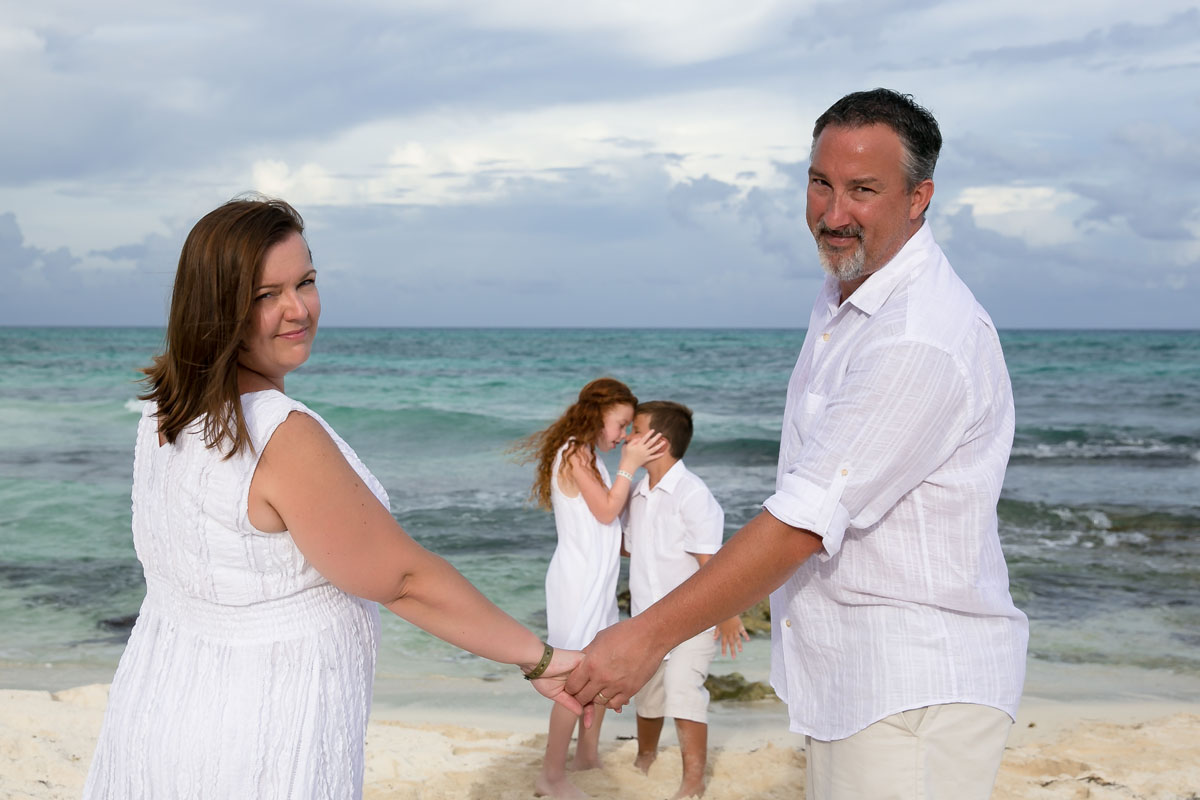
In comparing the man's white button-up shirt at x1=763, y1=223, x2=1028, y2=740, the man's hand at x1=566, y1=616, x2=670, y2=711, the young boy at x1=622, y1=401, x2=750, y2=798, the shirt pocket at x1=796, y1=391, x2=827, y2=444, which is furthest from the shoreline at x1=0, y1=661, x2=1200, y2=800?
the shirt pocket at x1=796, y1=391, x2=827, y2=444

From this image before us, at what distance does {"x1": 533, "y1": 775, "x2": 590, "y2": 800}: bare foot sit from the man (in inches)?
98.4

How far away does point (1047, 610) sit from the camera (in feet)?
27.3

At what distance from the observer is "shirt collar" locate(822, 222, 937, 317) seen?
2447 millimetres

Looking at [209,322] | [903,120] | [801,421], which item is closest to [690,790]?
[801,421]

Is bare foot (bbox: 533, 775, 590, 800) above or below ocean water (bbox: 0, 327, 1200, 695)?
above

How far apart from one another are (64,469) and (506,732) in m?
11.5

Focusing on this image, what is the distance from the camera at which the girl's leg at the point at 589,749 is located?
206 inches

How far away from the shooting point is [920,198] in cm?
257

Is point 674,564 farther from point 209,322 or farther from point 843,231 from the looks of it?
point 209,322

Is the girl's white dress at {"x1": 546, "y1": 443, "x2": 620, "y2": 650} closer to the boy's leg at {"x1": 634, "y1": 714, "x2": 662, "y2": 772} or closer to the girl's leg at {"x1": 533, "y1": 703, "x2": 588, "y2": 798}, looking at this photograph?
the girl's leg at {"x1": 533, "y1": 703, "x2": 588, "y2": 798}

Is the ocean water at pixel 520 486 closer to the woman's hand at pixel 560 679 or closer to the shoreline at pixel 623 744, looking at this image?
the shoreline at pixel 623 744

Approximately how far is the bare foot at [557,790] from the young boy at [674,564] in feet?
1.55

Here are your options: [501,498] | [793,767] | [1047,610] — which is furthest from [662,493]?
[501,498]

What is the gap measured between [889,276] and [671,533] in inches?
114
